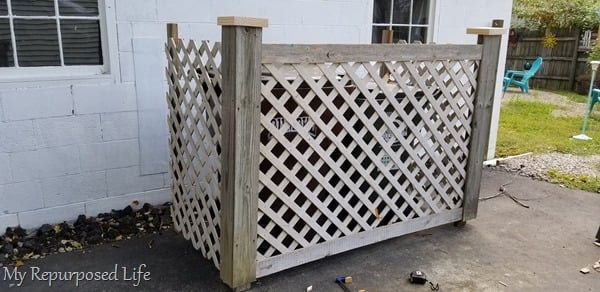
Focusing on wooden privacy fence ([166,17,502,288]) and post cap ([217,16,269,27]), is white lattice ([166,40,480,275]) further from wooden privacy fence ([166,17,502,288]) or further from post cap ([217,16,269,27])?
post cap ([217,16,269,27])

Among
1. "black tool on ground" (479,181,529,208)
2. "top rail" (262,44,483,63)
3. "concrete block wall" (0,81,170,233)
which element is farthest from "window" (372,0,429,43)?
"concrete block wall" (0,81,170,233)

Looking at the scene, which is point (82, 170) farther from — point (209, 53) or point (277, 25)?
point (277, 25)

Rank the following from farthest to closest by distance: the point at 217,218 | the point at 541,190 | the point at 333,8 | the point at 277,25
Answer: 1. the point at 541,190
2. the point at 333,8
3. the point at 277,25
4. the point at 217,218

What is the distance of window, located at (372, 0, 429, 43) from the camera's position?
5.00 meters

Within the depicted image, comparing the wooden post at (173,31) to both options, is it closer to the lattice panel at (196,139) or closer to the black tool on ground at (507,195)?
the lattice panel at (196,139)

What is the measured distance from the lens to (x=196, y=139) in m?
3.02

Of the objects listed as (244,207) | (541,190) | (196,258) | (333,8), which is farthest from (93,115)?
(541,190)

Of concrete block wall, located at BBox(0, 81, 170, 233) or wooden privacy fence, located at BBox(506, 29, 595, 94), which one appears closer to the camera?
concrete block wall, located at BBox(0, 81, 170, 233)

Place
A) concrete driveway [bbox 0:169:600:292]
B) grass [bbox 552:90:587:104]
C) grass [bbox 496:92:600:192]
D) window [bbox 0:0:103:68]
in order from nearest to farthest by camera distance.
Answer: concrete driveway [bbox 0:169:600:292], window [bbox 0:0:103:68], grass [bbox 496:92:600:192], grass [bbox 552:90:587:104]

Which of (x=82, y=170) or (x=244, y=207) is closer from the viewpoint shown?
(x=244, y=207)

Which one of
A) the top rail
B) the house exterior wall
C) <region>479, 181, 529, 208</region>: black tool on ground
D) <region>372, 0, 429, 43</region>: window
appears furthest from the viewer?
<region>372, 0, 429, 43</region>: window

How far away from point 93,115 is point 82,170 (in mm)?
432

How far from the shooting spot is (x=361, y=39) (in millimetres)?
4746

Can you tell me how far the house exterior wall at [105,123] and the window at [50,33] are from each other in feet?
0.34
